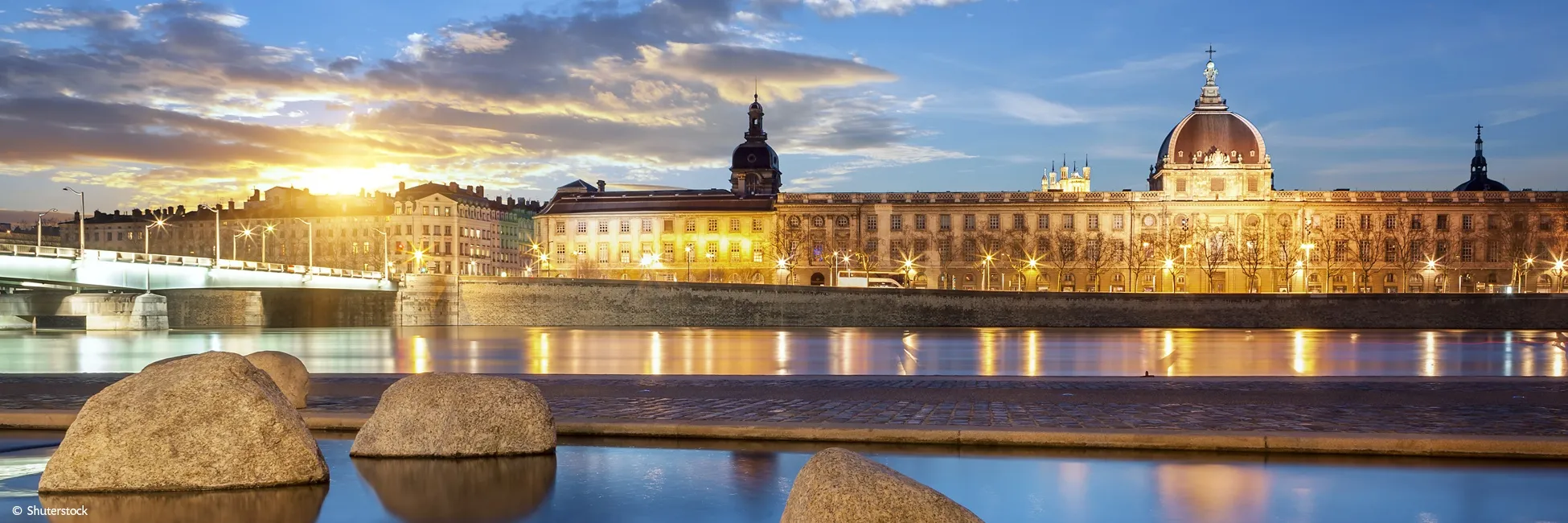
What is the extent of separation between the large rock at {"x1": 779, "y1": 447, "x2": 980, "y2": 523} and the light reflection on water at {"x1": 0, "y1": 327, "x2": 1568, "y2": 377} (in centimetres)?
1805

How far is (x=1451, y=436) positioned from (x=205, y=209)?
7204 inches

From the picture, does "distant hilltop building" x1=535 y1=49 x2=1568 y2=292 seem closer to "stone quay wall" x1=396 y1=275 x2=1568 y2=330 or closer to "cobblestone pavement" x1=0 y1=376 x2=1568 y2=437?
"stone quay wall" x1=396 y1=275 x2=1568 y2=330

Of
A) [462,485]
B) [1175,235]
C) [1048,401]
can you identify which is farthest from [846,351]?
[1175,235]

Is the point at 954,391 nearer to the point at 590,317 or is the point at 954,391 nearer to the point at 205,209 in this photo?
the point at 590,317

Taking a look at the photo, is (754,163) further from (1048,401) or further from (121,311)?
(1048,401)

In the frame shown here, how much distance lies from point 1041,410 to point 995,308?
63.3 m

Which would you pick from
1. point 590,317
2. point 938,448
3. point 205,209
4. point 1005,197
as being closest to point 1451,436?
point 938,448

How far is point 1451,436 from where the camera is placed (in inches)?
480

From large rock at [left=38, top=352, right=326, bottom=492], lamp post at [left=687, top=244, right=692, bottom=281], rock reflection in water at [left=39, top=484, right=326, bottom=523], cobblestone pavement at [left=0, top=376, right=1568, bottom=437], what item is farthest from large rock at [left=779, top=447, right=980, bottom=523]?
lamp post at [left=687, top=244, right=692, bottom=281]

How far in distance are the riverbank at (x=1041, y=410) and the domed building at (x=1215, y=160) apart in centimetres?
11169

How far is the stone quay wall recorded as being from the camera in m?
75.9

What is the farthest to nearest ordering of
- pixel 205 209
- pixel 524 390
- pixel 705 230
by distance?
1. pixel 205 209
2. pixel 705 230
3. pixel 524 390

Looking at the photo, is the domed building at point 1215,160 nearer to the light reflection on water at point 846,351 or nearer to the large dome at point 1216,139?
the large dome at point 1216,139

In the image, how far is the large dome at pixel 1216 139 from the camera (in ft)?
421
